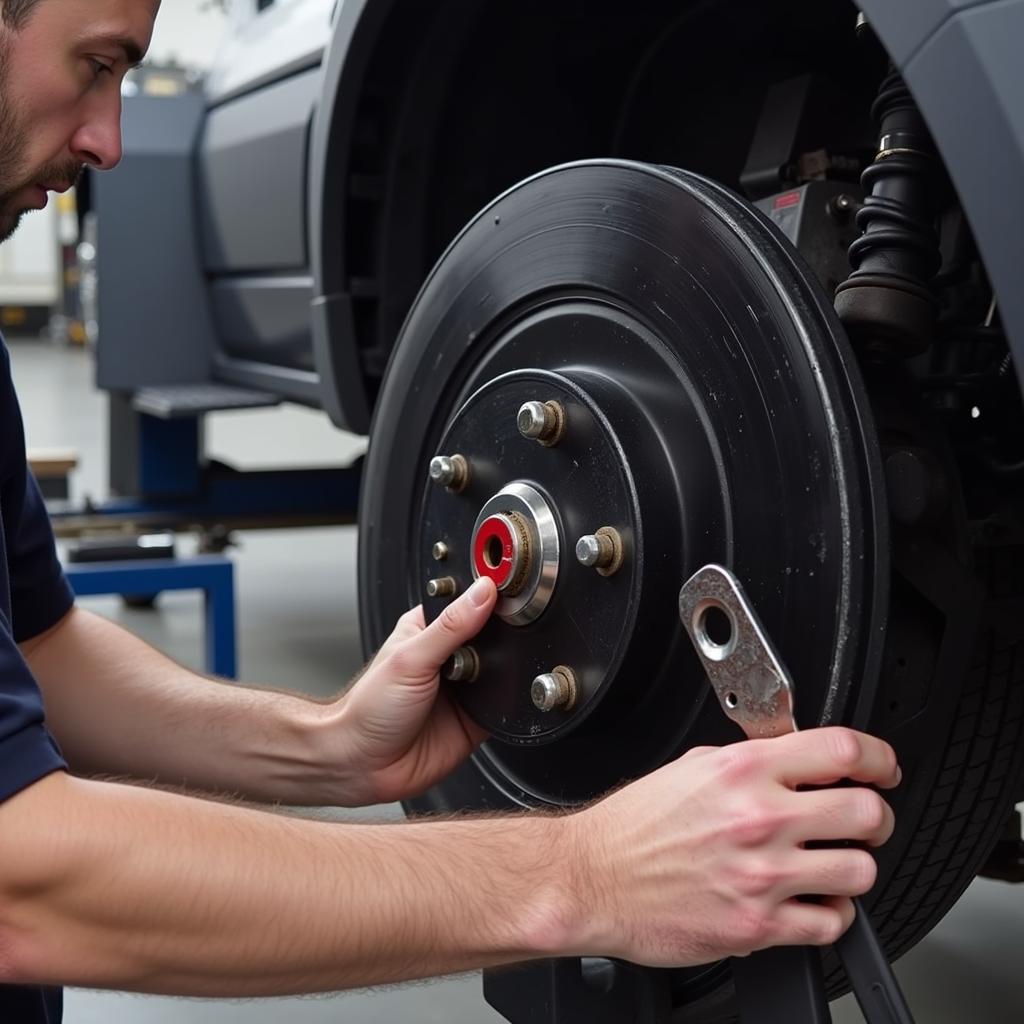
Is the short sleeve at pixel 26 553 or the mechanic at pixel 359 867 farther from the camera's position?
the short sleeve at pixel 26 553

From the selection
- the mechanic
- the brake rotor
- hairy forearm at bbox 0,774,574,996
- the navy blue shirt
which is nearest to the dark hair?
the mechanic

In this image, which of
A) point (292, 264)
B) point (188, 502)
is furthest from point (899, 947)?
point (188, 502)

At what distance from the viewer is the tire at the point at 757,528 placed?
0.82 m

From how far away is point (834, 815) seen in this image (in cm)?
77

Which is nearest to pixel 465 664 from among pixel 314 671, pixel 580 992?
pixel 580 992

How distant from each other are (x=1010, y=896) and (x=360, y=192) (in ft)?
3.69

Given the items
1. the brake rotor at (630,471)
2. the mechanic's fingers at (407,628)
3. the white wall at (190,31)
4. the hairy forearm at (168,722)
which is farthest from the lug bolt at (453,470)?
the white wall at (190,31)

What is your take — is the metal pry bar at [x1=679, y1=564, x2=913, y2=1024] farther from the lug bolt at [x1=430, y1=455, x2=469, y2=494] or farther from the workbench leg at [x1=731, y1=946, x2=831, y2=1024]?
the lug bolt at [x1=430, y1=455, x2=469, y2=494]

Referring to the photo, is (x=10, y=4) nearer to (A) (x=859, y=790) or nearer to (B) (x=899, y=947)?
(A) (x=859, y=790)

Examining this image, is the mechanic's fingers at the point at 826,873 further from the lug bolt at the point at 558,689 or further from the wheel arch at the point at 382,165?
the wheel arch at the point at 382,165

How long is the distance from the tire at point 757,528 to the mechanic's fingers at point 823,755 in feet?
0.10

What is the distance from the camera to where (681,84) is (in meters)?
1.35

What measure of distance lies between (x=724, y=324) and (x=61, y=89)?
473 mm

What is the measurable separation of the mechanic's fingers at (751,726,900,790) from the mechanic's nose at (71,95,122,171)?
616 mm
